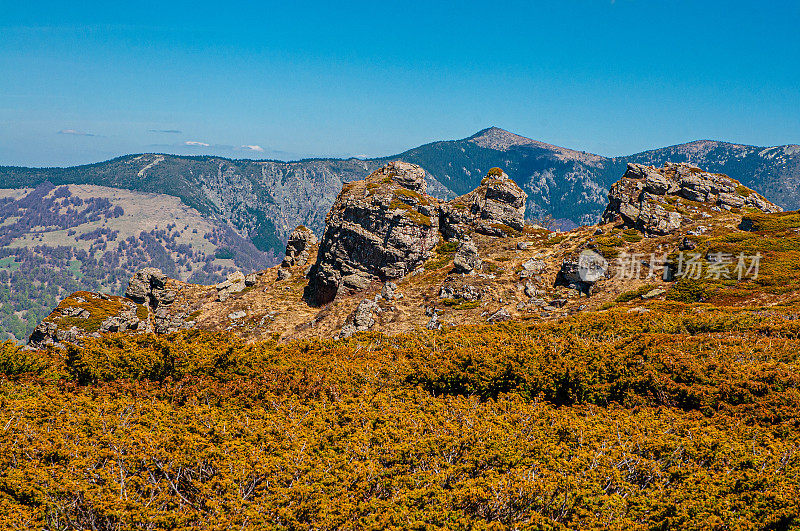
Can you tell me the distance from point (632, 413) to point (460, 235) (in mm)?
55154

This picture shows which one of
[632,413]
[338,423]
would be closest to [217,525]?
[338,423]

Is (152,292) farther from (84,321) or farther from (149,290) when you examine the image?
(84,321)

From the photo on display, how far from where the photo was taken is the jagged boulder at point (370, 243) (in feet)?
235

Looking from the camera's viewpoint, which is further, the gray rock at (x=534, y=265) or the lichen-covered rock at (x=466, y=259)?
the gray rock at (x=534, y=265)

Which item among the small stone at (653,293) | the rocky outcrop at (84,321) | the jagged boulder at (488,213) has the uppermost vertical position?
the jagged boulder at (488,213)

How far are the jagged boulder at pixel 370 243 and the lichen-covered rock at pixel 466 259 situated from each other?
8.86 metres

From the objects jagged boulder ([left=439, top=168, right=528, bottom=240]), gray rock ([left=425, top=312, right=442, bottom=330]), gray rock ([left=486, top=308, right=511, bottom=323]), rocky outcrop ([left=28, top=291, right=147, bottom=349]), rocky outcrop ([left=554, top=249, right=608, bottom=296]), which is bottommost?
rocky outcrop ([left=28, top=291, right=147, bottom=349])

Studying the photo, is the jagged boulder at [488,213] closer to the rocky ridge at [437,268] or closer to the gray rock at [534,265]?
the rocky ridge at [437,268]

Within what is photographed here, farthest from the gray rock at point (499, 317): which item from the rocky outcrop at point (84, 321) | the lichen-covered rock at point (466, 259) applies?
the rocky outcrop at point (84, 321)

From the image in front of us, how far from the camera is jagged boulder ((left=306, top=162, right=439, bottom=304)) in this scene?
71.7 metres

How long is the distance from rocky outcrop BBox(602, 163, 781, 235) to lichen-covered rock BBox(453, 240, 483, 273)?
25531 millimetres

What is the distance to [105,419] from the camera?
71.1 ft

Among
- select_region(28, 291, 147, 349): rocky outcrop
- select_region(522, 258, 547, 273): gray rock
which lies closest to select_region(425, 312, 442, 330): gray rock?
select_region(522, 258, 547, 273): gray rock

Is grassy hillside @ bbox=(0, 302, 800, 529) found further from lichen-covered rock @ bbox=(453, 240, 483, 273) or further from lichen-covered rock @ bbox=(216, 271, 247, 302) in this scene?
lichen-covered rock @ bbox=(216, 271, 247, 302)
